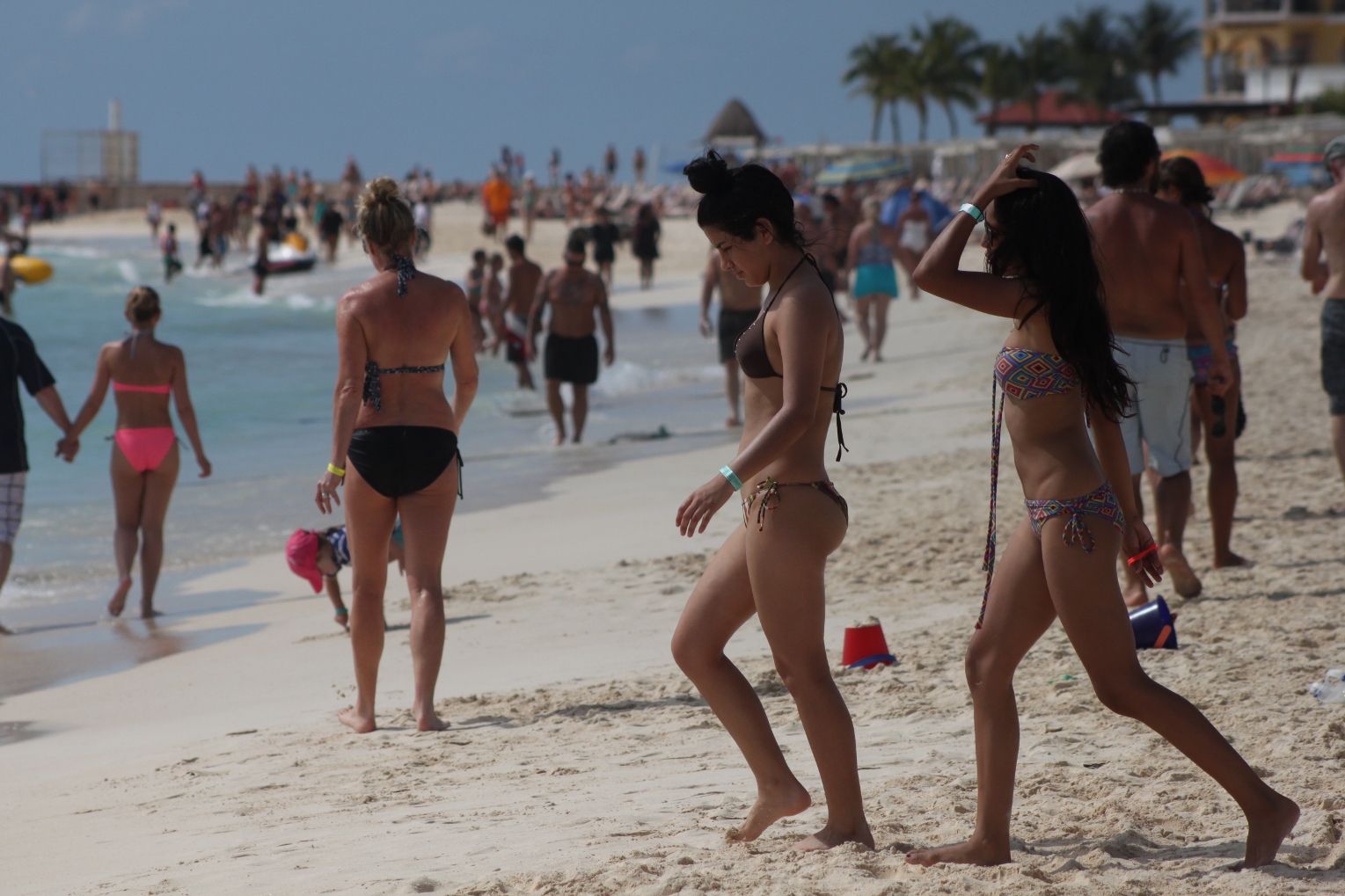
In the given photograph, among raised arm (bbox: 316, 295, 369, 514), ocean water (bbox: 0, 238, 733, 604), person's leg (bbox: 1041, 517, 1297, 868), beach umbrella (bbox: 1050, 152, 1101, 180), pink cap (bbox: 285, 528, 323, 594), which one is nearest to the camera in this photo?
person's leg (bbox: 1041, 517, 1297, 868)

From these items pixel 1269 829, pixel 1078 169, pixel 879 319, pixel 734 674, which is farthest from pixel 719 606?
pixel 1078 169

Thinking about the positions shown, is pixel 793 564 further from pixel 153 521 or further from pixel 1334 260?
pixel 153 521

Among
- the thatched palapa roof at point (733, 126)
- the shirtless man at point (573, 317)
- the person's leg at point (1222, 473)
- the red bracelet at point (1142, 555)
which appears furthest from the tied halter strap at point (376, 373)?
the thatched palapa roof at point (733, 126)

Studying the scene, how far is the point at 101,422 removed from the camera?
1548 centimetres

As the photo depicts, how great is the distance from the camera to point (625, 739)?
4148 mm

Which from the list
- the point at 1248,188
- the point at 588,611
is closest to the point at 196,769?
the point at 588,611

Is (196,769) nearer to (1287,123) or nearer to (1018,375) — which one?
(1018,375)

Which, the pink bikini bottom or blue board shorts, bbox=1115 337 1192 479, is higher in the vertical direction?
blue board shorts, bbox=1115 337 1192 479

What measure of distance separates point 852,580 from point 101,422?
12.0 metres

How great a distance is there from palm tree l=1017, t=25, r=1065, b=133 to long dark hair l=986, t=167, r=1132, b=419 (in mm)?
73651

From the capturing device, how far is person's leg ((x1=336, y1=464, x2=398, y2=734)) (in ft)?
14.2

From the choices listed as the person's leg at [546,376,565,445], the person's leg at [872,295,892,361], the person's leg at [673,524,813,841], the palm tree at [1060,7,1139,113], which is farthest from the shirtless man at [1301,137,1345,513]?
the palm tree at [1060,7,1139,113]

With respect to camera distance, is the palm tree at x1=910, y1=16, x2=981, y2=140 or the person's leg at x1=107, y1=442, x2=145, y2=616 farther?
the palm tree at x1=910, y1=16, x2=981, y2=140

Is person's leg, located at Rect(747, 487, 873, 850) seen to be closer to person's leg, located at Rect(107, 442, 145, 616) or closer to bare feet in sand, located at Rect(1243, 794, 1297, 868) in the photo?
bare feet in sand, located at Rect(1243, 794, 1297, 868)
